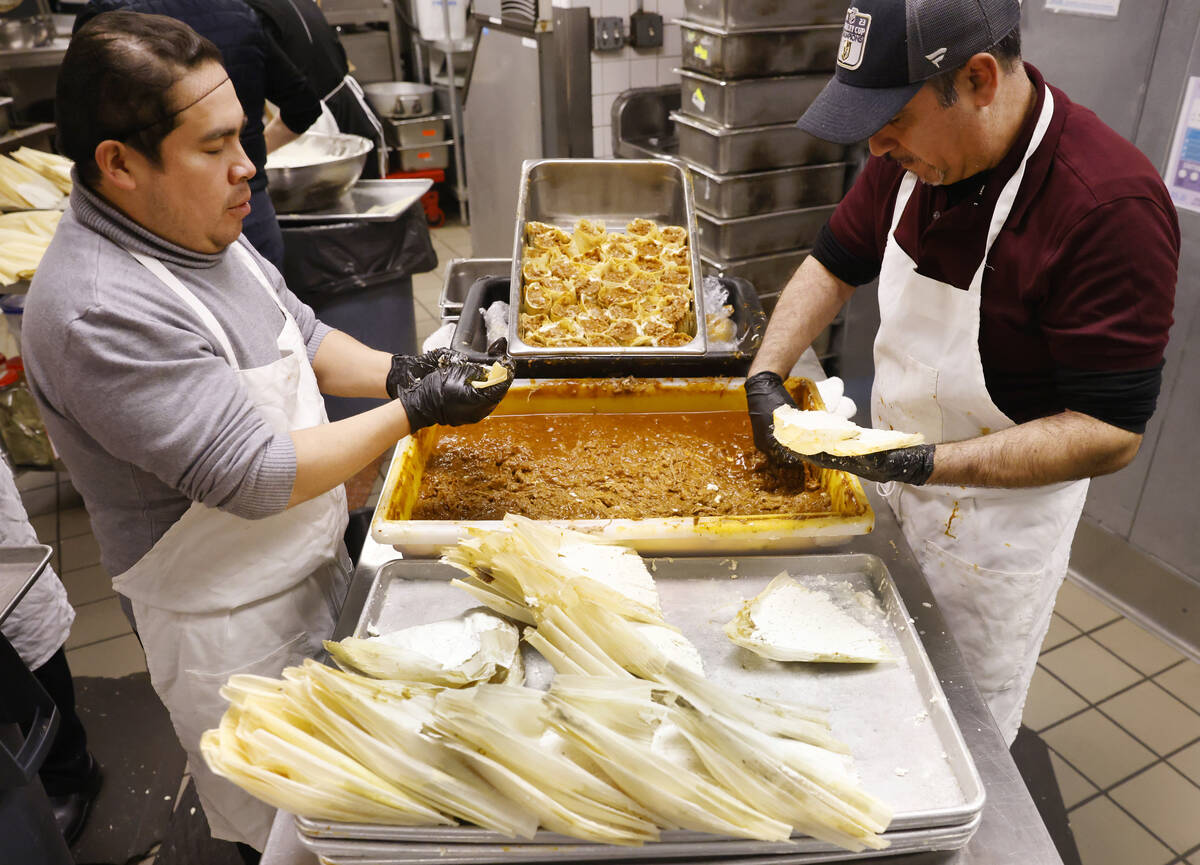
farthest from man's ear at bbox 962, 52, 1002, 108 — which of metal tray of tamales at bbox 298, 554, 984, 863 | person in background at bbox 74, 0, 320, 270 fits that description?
person in background at bbox 74, 0, 320, 270

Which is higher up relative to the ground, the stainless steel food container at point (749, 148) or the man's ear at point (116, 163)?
the man's ear at point (116, 163)

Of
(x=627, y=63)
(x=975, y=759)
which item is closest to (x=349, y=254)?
(x=627, y=63)

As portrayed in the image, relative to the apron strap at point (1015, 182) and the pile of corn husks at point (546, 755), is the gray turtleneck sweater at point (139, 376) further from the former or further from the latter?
the apron strap at point (1015, 182)

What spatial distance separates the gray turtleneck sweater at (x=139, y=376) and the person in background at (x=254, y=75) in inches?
54.9

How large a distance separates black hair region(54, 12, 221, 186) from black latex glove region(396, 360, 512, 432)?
624 mm

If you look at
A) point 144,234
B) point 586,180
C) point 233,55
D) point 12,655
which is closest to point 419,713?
point 144,234

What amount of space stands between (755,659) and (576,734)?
442 mm

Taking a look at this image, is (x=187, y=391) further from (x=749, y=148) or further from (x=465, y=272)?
(x=749, y=148)

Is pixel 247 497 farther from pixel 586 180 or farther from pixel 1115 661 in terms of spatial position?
pixel 1115 661

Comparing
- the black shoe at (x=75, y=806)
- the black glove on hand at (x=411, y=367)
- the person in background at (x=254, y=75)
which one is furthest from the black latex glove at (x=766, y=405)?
the black shoe at (x=75, y=806)

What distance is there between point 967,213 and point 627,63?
3.56m

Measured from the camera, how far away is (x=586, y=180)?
3324 millimetres

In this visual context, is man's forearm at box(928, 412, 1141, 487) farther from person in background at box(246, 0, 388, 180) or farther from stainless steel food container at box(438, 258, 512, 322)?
person in background at box(246, 0, 388, 180)

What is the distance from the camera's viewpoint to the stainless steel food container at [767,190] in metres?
3.91
